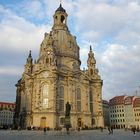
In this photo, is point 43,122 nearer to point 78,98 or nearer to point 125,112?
point 78,98

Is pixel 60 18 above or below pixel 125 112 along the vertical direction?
above

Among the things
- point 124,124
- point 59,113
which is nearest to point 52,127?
point 59,113

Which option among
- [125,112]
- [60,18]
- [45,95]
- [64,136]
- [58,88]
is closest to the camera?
[64,136]

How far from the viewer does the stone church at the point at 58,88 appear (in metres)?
66.4

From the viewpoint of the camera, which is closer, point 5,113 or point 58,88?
point 58,88

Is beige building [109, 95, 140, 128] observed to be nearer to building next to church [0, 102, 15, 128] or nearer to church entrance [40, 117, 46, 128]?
church entrance [40, 117, 46, 128]

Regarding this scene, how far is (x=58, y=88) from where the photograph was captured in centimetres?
6875

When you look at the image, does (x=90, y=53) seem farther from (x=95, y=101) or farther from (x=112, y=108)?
(x=112, y=108)

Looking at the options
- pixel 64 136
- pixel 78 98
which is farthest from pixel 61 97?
pixel 64 136

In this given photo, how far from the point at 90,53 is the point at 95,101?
51.8 ft

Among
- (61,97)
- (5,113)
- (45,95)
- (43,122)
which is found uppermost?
(45,95)

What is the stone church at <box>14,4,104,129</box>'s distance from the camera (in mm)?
66375

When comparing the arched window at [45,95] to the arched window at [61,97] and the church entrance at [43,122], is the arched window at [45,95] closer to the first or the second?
the church entrance at [43,122]

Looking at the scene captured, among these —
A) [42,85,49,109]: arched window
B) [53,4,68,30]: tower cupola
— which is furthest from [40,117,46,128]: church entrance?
[53,4,68,30]: tower cupola
